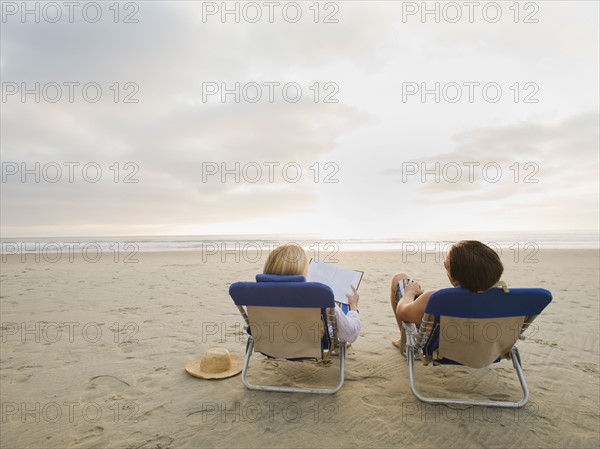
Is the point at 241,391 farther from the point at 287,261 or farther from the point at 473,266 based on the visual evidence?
the point at 473,266

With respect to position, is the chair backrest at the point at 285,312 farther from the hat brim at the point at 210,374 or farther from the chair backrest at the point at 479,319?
the chair backrest at the point at 479,319

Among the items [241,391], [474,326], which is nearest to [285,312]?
[241,391]

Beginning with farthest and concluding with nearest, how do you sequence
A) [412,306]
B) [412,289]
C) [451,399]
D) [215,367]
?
[215,367] → [412,289] → [412,306] → [451,399]

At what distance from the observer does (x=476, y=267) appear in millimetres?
2762

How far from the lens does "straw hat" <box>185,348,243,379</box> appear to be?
3770 mm

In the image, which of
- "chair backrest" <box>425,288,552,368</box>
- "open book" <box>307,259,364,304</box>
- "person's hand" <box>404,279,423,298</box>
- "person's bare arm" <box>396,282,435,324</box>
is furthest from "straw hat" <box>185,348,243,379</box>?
"chair backrest" <box>425,288,552,368</box>

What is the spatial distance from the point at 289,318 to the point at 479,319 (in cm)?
150

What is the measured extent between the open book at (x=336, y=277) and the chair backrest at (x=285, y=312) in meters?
0.56

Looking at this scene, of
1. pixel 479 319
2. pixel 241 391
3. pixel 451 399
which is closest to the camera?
pixel 479 319

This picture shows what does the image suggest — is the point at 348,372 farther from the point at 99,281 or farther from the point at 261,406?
the point at 99,281

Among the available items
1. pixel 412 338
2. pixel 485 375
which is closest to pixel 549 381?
pixel 485 375

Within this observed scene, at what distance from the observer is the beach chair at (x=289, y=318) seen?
3.00 metres

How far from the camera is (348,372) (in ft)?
12.5

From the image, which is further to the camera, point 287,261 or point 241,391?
point 241,391
